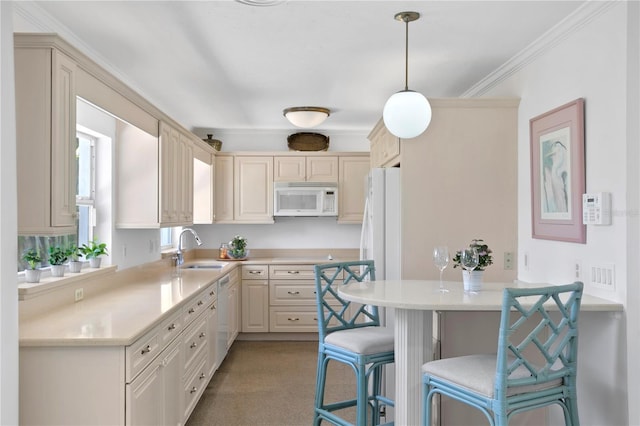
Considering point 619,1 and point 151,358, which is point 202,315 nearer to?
point 151,358

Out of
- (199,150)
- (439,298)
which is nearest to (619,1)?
(439,298)

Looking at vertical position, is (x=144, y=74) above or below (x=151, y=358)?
above

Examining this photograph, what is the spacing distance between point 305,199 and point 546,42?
11.3 ft

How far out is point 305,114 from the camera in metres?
4.96

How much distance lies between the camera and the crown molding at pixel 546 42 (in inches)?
105

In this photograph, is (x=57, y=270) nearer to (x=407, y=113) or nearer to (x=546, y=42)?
(x=407, y=113)

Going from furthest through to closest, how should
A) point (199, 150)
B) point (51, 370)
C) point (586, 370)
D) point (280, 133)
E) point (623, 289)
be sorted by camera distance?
point (280, 133)
point (199, 150)
point (586, 370)
point (623, 289)
point (51, 370)

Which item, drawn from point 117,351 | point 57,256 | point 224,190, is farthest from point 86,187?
point 224,190

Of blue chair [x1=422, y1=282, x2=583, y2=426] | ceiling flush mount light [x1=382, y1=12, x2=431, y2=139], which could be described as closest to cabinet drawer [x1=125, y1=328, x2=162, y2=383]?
blue chair [x1=422, y1=282, x2=583, y2=426]

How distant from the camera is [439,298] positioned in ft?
8.31

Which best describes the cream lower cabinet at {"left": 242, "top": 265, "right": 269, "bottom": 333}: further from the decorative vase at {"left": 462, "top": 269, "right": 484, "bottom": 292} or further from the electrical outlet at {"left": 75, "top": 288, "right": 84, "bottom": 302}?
the decorative vase at {"left": 462, "top": 269, "right": 484, "bottom": 292}

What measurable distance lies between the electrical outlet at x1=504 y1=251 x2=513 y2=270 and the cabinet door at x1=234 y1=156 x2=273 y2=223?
123 inches

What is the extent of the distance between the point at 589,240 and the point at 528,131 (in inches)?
41.5

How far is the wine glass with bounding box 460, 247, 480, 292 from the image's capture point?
2.71m
